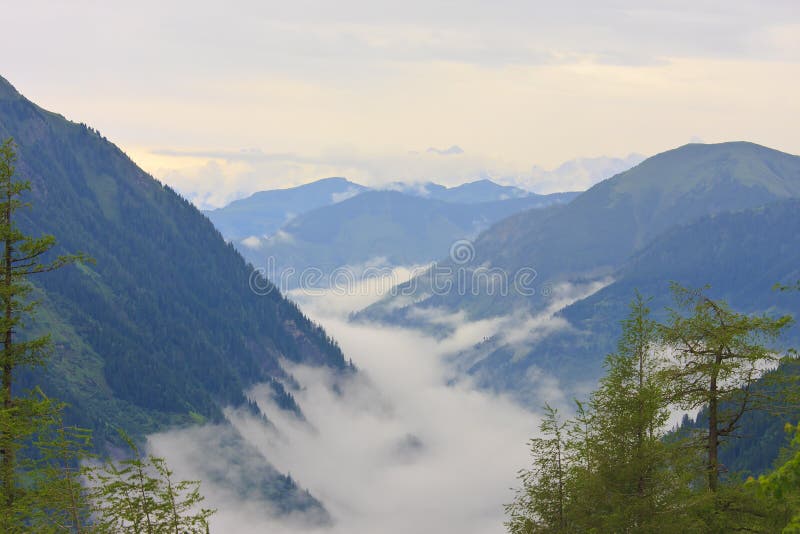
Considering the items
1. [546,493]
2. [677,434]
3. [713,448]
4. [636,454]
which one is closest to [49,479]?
[546,493]

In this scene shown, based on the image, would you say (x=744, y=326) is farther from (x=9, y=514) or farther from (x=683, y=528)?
(x=9, y=514)

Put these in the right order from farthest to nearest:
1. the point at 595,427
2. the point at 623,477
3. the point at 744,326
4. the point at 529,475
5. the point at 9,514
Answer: the point at 529,475 < the point at 595,427 < the point at 623,477 < the point at 744,326 < the point at 9,514

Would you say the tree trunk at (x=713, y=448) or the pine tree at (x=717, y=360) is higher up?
the pine tree at (x=717, y=360)

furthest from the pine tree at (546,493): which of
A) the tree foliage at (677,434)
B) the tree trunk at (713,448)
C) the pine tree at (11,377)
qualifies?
the pine tree at (11,377)

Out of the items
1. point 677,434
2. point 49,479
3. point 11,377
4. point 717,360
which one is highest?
point 11,377

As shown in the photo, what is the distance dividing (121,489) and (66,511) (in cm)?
324

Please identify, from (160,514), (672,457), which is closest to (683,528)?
(672,457)

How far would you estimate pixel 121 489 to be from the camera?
38.9 metres

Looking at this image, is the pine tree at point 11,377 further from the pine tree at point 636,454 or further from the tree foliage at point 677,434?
the pine tree at point 636,454

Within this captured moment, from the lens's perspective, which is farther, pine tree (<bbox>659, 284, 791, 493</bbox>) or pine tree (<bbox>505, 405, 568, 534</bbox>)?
pine tree (<bbox>505, 405, 568, 534</bbox>)

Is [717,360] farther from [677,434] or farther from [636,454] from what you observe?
[636,454]

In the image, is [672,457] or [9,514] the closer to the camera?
[9,514]

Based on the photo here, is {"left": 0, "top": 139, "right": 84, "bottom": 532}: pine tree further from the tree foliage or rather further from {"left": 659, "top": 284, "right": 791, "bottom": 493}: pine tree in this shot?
{"left": 659, "top": 284, "right": 791, "bottom": 493}: pine tree

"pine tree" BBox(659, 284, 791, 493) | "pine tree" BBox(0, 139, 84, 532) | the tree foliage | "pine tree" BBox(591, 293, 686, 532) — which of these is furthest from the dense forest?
"pine tree" BBox(659, 284, 791, 493)
